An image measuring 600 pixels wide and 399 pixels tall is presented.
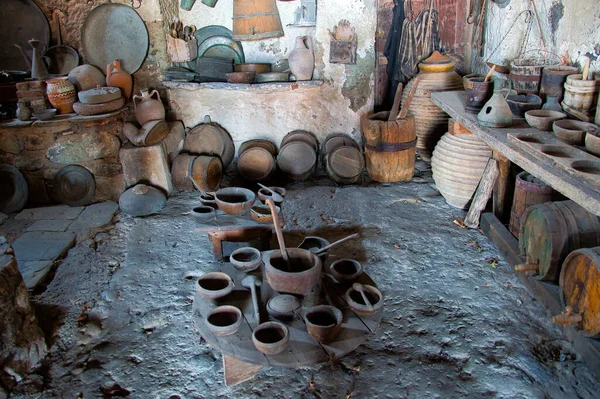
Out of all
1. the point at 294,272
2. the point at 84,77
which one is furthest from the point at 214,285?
the point at 84,77

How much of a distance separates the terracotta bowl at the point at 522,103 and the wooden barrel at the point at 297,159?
211 cm

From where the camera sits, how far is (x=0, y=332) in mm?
2381

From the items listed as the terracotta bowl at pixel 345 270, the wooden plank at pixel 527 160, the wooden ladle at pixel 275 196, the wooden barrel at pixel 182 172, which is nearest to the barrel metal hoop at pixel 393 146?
the wooden plank at pixel 527 160

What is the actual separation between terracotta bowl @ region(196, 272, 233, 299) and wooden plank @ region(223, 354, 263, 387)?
1.15 ft

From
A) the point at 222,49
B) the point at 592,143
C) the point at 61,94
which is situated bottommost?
the point at 592,143

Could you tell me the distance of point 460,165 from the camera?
405 cm

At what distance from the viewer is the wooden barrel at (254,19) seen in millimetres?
4926

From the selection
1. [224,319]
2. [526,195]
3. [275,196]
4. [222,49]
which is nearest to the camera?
[224,319]

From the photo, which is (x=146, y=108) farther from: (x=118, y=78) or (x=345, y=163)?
(x=345, y=163)

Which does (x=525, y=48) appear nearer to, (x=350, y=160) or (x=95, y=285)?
(x=350, y=160)

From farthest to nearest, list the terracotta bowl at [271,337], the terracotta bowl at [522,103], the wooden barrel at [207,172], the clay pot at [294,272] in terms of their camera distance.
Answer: the wooden barrel at [207,172]
the terracotta bowl at [522,103]
the clay pot at [294,272]
the terracotta bowl at [271,337]

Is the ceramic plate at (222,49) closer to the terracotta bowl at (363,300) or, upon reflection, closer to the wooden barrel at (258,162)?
the wooden barrel at (258,162)

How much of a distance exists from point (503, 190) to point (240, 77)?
285cm

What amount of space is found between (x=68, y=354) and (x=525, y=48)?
4.40 metres
